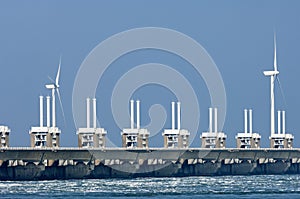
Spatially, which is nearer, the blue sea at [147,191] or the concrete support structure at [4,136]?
the blue sea at [147,191]

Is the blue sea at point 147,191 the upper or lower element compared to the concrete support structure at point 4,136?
lower

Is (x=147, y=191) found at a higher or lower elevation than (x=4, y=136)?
lower

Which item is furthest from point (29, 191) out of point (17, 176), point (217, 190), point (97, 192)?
point (17, 176)

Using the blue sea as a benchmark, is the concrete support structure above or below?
above

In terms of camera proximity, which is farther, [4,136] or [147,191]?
[4,136]

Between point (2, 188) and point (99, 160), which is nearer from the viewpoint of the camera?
point (2, 188)

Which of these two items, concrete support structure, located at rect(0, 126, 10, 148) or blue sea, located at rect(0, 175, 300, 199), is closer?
blue sea, located at rect(0, 175, 300, 199)

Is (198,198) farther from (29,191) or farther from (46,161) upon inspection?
(46,161)

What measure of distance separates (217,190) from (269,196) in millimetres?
14983

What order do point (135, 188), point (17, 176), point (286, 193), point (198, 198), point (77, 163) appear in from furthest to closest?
1. point (77, 163)
2. point (17, 176)
3. point (135, 188)
4. point (286, 193)
5. point (198, 198)

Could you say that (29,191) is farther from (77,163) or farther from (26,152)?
(77,163)

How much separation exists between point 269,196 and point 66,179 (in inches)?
2521

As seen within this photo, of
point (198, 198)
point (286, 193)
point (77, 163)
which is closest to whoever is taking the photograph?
point (198, 198)

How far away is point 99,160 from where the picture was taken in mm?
199750
